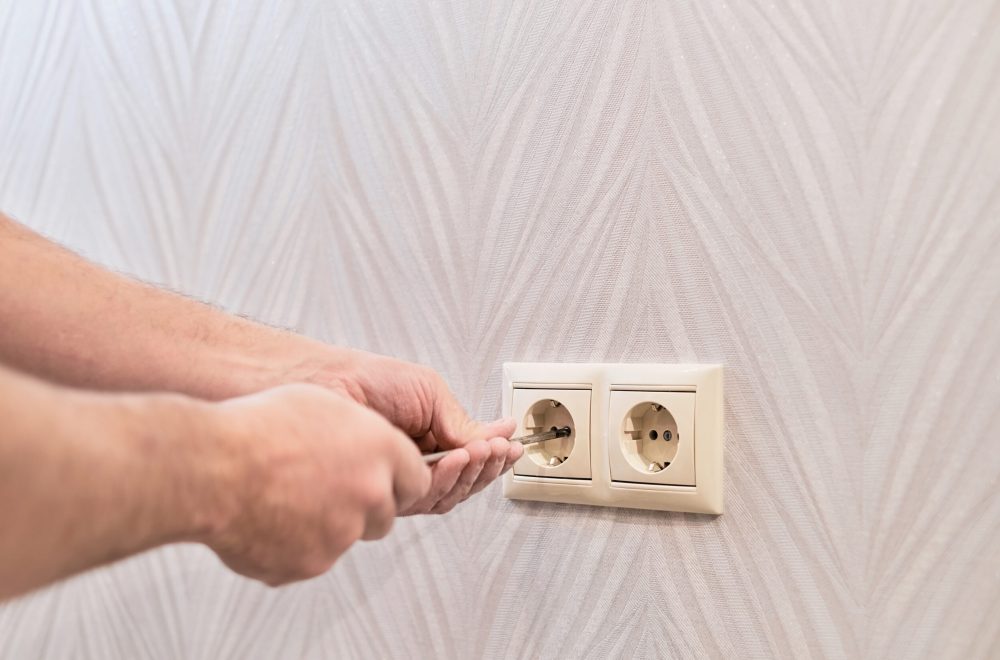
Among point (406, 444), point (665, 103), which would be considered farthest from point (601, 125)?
point (406, 444)

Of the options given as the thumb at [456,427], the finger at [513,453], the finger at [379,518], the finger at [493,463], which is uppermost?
the thumb at [456,427]

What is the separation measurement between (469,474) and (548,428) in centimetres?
11

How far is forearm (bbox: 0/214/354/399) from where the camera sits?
58 centimetres

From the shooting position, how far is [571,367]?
618 millimetres

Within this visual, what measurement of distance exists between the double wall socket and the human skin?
5cm

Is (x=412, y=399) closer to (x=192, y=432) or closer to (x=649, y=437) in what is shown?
(x=649, y=437)

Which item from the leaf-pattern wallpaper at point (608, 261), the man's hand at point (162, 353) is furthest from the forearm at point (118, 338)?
the leaf-pattern wallpaper at point (608, 261)

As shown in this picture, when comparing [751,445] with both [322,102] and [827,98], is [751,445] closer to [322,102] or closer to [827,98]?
[827,98]

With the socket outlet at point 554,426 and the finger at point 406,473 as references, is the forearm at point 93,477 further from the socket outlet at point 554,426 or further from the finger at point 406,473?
the socket outlet at point 554,426

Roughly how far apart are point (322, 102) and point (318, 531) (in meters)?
0.46

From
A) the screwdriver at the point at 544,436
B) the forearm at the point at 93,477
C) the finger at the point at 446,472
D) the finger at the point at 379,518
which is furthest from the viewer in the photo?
the screwdriver at the point at 544,436

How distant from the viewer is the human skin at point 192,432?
265 mm

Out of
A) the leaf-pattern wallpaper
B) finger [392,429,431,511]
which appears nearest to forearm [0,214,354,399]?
the leaf-pattern wallpaper

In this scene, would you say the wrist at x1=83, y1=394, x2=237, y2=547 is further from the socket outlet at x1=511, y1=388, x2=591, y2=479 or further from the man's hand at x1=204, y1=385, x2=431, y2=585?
the socket outlet at x1=511, y1=388, x2=591, y2=479
